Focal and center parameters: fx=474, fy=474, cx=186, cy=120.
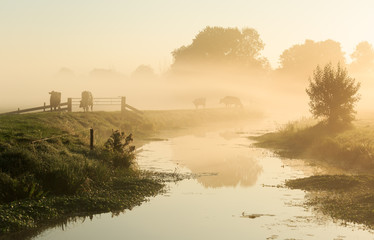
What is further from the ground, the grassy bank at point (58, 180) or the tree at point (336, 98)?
the tree at point (336, 98)

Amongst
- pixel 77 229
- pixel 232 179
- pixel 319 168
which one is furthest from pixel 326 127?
pixel 77 229

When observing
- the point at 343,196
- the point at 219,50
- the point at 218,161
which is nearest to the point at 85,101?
the point at 218,161

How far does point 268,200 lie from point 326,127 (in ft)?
66.3

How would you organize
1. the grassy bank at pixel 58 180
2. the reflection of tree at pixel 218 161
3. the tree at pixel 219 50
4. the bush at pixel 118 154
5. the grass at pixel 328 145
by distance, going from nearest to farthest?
the grassy bank at pixel 58 180 < the reflection of tree at pixel 218 161 < the bush at pixel 118 154 < the grass at pixel 328 145 < the tree at pixel 219 50

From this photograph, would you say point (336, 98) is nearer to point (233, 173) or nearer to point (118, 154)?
point (233, 173)

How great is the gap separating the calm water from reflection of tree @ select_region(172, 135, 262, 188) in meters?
0.05

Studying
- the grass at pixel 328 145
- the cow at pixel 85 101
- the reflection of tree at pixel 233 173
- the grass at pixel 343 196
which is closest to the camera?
the grass at pixel 343 196

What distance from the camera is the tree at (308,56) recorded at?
11662cm

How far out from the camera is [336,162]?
28188 millimetres

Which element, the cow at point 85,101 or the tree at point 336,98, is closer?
the tree at point 336,98

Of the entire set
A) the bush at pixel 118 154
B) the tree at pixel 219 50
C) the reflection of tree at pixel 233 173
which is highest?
the tree at pixel 219 50

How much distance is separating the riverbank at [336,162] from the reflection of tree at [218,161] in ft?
8.75

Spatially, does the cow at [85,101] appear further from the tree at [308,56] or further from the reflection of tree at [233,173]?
the tree at [308,56]

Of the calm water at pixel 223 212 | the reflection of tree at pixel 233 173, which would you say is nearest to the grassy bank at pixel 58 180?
the calm water at pixel 223 212
